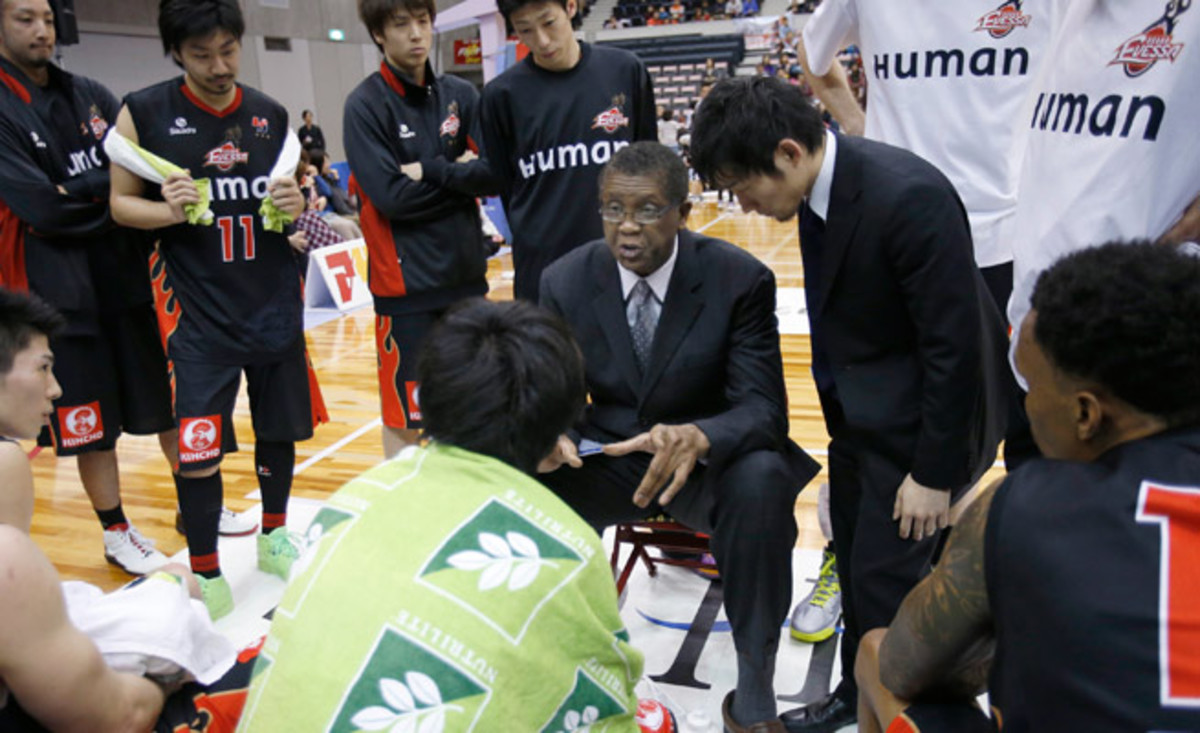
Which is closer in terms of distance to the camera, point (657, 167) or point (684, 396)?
point (657, 167)

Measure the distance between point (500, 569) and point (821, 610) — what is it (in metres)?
1.67

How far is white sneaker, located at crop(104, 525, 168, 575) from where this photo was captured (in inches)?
120

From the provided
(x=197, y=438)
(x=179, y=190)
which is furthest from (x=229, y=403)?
(x=179, y=190)

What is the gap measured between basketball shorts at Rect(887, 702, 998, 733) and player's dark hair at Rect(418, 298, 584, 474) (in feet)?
2.12

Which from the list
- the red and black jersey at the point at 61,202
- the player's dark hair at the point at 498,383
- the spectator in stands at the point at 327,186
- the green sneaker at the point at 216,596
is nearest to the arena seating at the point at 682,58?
the spectator in stands at the point at 327,186

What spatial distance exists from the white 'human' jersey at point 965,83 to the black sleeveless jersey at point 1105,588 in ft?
4.30

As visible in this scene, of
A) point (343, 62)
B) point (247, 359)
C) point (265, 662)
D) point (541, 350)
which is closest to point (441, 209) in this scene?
point (247, 359)

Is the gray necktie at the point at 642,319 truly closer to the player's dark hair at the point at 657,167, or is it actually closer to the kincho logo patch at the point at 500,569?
the player's dark hair at the point at 657,167

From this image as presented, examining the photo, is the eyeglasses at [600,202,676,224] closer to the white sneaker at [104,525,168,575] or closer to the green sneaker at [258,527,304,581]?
the green sneaker at [258,527,304,581]

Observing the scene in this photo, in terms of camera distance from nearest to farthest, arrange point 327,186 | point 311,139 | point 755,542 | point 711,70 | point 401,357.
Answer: point 755,542 < point 401,357 < point 327,186 < point 311,139 < point 711,70

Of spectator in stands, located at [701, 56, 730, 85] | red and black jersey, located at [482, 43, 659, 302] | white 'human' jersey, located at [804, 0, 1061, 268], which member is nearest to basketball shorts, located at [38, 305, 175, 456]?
red and black jersey, located at [482, 43, 659, 302]

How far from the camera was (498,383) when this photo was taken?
1.20 metres

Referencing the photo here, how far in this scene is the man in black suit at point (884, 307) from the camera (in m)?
1.71

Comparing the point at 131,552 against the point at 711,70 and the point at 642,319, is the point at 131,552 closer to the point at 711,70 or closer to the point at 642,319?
the point at 642,319
